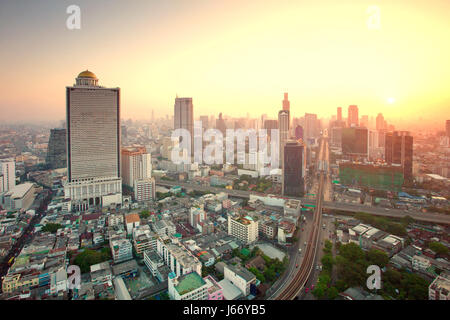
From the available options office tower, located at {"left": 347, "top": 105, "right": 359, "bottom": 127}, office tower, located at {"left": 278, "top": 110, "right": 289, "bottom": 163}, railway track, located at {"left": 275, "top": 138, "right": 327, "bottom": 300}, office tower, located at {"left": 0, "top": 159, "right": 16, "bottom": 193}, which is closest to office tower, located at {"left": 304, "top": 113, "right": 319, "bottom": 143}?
office tower, located at {"left": 347, "top": 105, "right": 359, "bottom": 127}

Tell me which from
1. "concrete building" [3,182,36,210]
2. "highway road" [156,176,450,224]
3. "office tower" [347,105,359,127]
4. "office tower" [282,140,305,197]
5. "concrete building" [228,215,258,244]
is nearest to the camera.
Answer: "concrete building" [228,215,258,244]

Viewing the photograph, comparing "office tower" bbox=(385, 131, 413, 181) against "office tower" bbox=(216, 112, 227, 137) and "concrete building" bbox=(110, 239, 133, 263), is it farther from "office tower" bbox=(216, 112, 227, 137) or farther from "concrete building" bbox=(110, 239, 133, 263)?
"office tower" bbox=(216, 112, 227, 137)

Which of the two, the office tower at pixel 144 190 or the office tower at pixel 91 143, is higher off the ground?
the office tower at pixel 91 143

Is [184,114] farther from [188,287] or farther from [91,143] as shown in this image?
[188,287]

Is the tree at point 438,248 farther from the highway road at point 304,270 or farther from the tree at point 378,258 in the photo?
the highway road at point 304,270

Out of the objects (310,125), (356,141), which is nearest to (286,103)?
(356,141)

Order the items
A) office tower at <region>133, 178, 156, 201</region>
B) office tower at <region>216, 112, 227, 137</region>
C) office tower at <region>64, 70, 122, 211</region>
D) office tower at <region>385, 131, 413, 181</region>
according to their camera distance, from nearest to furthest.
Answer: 1. office tower at <region>64, 70, 122, 211</region>
2. office tower at <region>133, 178, 156, 201</region>
3. office tower at <region>385, 131, 413, 181</region>
4. office tower at <region>216, 112, 227, 137</region>

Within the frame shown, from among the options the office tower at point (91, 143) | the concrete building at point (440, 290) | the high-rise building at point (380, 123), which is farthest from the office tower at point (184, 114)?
the concrete building at point (440, 290)
